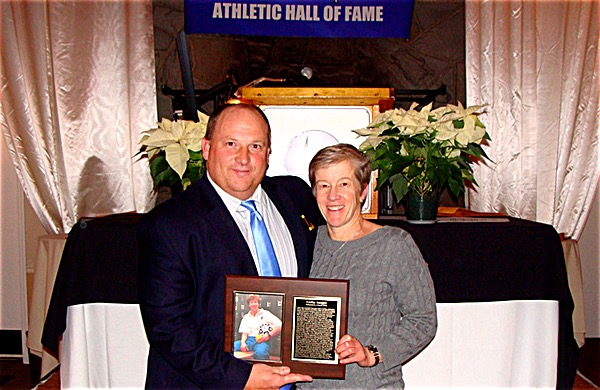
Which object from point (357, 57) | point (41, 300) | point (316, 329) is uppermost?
point (357, 57)

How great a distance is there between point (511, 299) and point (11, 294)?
350 centimetres

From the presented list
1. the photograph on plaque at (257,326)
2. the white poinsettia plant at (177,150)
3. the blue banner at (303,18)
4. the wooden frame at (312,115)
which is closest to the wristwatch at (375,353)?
the photograph on plaque at (257,326)

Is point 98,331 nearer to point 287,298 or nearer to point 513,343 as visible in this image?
point 287,298

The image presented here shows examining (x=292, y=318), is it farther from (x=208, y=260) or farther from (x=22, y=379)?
(x=22, y=379)

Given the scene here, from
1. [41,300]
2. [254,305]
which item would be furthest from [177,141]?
[41,300]

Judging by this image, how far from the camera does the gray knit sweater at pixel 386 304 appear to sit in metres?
1.63

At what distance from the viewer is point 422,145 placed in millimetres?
2025

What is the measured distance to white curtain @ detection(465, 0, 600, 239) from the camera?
148 inches

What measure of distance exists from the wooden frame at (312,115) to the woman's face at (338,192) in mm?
406

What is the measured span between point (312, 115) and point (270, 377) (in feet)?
3.24

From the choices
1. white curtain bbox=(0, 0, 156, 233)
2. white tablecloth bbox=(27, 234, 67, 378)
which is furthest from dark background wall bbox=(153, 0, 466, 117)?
white tablecloth bbox=(27, 234, 67, 378)

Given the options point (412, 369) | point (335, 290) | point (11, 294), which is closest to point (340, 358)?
point (335, 290)

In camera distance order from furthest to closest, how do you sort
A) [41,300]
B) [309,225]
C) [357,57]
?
[357,57] → [41,300] → [309,225]

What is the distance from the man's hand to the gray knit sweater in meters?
0.20
